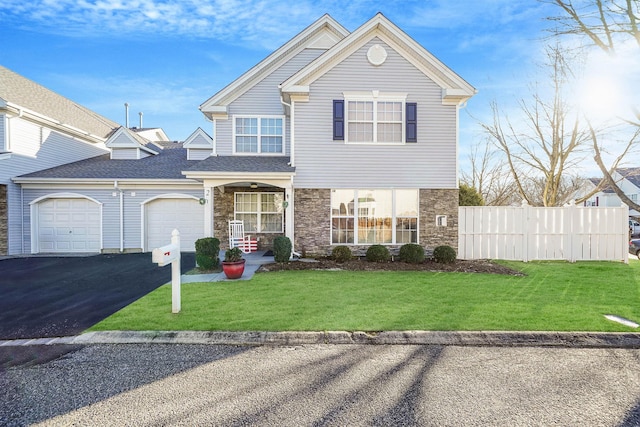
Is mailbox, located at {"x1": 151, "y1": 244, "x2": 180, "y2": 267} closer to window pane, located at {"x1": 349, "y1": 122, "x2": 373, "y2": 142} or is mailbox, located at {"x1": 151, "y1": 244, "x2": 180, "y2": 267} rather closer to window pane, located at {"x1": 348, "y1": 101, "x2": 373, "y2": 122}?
window pane, located at {"x1": 349, "y1": 122, "x2": 373, "y2": 142}

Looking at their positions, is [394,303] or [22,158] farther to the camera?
[22,158]

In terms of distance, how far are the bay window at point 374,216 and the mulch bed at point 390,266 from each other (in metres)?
1.14

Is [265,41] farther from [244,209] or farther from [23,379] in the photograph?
[23,379]

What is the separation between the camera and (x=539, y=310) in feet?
19.3

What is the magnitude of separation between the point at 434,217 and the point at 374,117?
428 cm

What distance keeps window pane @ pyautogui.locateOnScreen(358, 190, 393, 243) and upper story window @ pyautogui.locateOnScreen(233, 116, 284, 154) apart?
426 centimetres

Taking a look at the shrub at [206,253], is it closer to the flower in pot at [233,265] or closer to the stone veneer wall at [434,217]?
the flower in pot at [233,265]

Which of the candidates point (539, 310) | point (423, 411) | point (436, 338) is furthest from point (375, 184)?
point (423, 411)

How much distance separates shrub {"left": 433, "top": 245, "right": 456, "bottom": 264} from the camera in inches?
426

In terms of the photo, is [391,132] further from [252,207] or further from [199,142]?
[199,142]

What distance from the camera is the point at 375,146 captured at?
11594 millimetres

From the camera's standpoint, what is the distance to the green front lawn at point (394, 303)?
5.15 meters

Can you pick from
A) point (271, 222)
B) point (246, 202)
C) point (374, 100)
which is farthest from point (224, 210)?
point (374, 100)

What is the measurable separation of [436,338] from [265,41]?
51.9ft
